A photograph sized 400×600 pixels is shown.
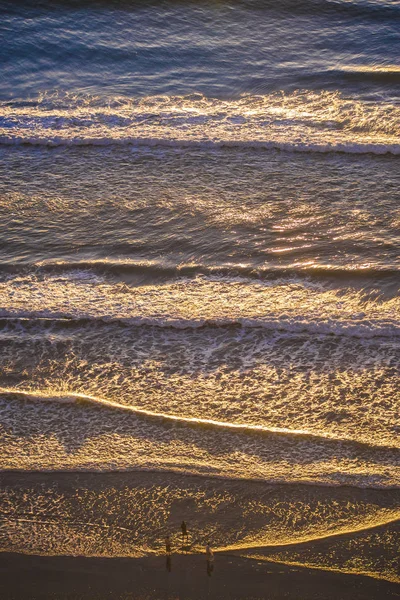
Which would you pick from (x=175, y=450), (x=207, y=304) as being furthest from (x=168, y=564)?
(x=207, y=304)

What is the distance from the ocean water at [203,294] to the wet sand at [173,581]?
0.18 meters

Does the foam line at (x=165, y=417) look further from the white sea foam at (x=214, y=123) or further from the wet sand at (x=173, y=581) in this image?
the white sea foam at (x=214, y=123)

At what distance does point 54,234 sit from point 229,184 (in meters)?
3.56

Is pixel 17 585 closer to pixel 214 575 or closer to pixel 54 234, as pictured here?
pixel 214 575

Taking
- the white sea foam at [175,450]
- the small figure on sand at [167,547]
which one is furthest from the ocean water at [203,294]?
the small figure on sand at [167,547]

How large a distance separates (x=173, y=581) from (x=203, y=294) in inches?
204

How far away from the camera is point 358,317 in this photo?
11.3 metres

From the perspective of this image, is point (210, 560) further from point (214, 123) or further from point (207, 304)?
point (214, 123)

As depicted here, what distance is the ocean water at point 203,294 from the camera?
862 cm

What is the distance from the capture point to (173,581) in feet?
25.1

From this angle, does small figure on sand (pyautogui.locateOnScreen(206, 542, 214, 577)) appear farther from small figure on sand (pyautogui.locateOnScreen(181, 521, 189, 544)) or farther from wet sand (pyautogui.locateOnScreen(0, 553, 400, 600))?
small figure on sand (pyautogui.locateOnScreen(181, 521, 189, 544))

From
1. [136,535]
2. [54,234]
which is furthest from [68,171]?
[136,535]

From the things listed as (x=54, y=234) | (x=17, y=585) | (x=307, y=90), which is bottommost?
(x=17, y=585)

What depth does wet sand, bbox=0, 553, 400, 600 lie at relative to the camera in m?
7.47
